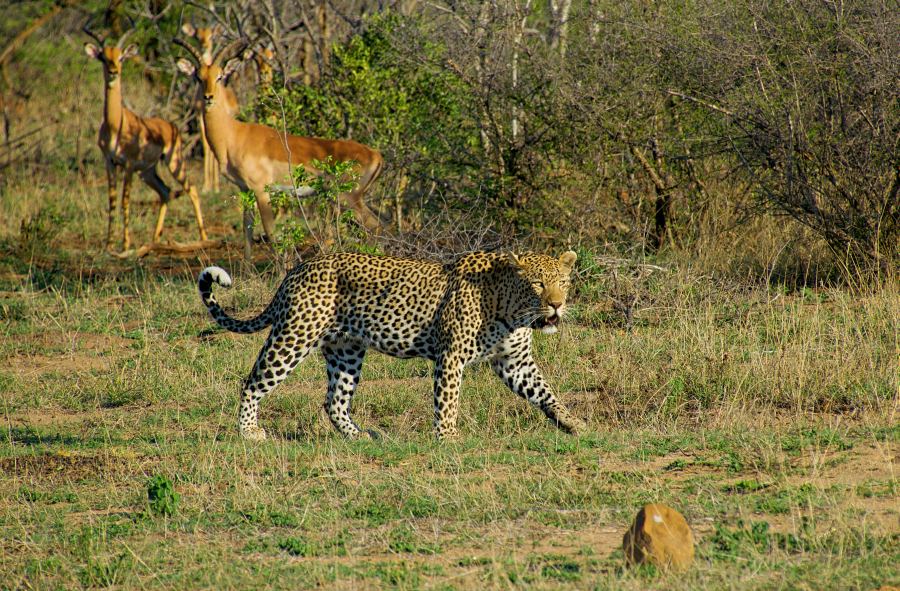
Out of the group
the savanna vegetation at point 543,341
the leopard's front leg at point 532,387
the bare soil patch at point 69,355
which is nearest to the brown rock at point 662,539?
the savanna vegetation at point 543,341

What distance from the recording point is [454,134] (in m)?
13.3

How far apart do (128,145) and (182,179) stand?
86 cm

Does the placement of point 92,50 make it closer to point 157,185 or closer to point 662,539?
point 157,185

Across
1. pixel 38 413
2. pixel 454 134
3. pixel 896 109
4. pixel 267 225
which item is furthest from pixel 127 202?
pixel 896 109

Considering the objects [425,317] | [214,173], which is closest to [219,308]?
[425,317]

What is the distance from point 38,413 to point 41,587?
164 inches

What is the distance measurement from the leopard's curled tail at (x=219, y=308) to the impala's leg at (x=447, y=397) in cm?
137

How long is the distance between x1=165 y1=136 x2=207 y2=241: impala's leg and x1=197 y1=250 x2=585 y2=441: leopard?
26.5 ft

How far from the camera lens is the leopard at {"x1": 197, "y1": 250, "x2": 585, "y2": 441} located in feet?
27.5

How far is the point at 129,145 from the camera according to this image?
56.4ft

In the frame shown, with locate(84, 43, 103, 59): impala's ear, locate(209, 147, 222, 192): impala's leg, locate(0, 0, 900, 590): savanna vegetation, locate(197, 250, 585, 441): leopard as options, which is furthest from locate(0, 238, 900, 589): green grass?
locate(209, 147, 222, 192): impala's leg

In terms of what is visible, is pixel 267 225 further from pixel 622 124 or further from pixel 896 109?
pixel 896 109

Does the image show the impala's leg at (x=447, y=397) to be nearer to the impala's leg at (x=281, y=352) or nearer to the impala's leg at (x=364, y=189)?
the impala's leg at (x=281, y=352)

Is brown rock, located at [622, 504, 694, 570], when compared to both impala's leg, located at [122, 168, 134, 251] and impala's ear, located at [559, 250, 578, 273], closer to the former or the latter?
impala's ear, located at [559, 250, 578, 273]
